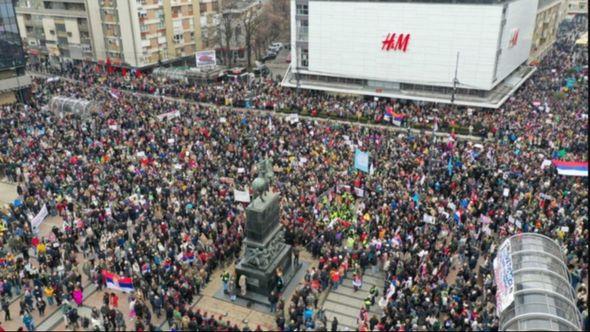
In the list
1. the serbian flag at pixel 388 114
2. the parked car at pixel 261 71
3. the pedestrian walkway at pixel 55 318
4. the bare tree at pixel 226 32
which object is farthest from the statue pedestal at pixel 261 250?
A: the bare tree at pixel 226 32

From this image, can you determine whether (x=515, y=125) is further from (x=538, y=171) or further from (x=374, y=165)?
(x=374, y=165)

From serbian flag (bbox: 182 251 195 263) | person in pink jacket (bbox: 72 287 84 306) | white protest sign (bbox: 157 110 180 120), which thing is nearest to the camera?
person in pink jacket (bbox: 72 287 84 306)

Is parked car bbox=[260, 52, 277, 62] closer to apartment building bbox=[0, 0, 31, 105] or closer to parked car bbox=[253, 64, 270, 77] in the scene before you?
parked car bbox=[253, 64, 270, 77]

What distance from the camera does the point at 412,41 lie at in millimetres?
49281

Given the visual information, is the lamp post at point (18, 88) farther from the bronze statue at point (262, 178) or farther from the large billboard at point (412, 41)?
the bronze statue at point (262, 178)

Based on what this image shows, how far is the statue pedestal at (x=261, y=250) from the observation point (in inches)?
866

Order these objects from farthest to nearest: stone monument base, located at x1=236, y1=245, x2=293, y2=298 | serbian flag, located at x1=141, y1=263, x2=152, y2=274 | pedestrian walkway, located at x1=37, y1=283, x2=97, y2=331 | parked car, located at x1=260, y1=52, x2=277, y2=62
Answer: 1. parked car, located at x1=260, y1=52, x2=277, y2=62
2. serbian flag, located at x1=141, y1=263, x2=152, y2=274
3. stone monument base, located at x1=236, y1=245, x2=293, y2=298
4. pedestrian walkway, located at x1=37, y1=283, x2=97, y2=331

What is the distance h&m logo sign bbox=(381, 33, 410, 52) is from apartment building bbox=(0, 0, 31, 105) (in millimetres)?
39956

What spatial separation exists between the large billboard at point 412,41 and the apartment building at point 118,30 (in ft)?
83.6

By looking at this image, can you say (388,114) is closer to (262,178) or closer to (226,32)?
(262,178)

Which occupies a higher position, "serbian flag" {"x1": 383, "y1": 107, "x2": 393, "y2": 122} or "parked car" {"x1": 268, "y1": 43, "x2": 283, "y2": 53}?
"serbian flag" {"x1": 383, "y1": 107, "x2": 393, "y2": 122}

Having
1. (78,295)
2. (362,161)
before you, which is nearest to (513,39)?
(362,161)

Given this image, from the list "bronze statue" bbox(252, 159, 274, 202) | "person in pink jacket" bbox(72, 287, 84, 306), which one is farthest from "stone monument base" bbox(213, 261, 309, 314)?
"person in pink jacket" bbox(72, 287, 84, 306)

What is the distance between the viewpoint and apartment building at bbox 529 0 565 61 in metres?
65.4
